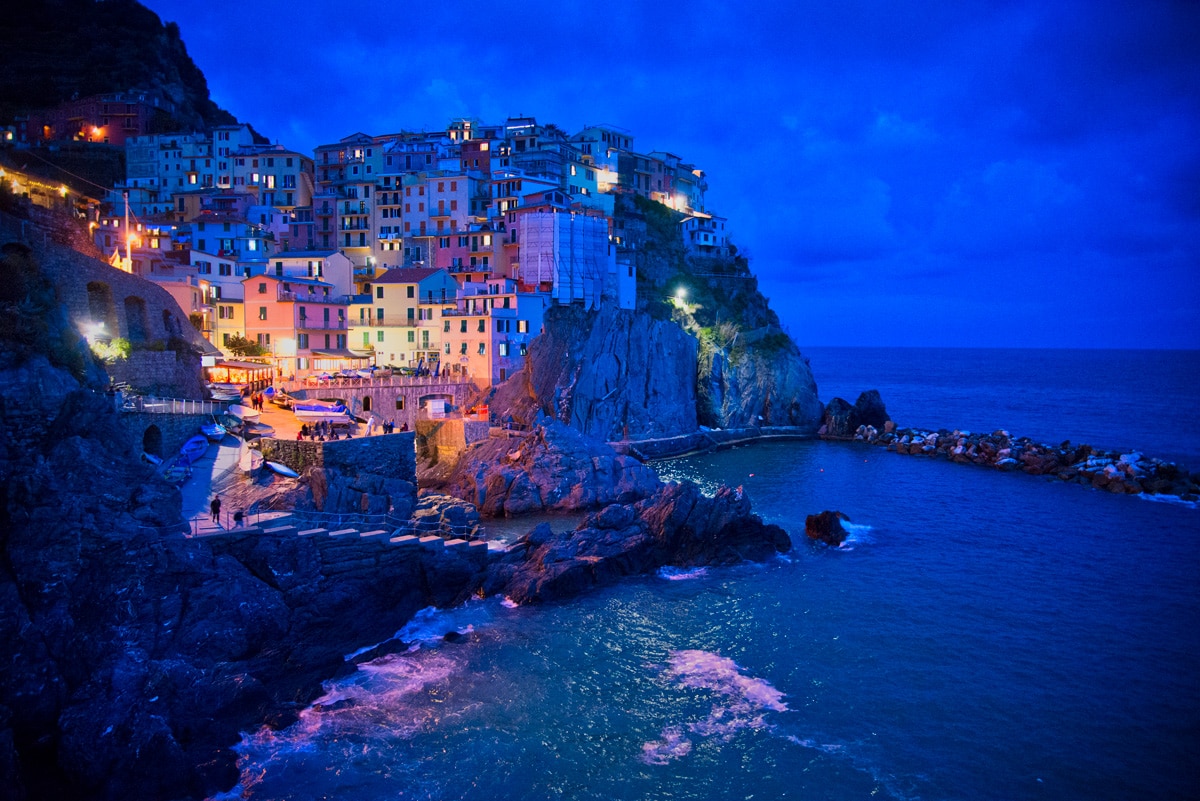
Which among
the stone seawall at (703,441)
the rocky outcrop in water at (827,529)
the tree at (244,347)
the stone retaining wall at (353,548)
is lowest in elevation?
the rocky outcrop in water at (827,529)

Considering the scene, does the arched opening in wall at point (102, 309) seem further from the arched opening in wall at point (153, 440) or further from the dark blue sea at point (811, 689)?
the dark blue sea at point (811, 689)

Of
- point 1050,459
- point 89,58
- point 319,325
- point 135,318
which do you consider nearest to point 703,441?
point 1050,459

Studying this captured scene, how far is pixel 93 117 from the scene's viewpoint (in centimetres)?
7775

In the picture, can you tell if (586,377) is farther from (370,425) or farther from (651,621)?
(651,621)

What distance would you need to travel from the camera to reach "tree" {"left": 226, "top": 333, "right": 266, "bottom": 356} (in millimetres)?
47469

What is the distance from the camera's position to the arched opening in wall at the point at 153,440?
2731cm

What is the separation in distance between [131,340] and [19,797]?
2336 centimetres

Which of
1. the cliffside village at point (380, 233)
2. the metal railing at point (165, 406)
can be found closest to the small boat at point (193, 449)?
the metal railing at point (165, 406)

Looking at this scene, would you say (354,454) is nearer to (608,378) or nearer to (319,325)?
(319,325)

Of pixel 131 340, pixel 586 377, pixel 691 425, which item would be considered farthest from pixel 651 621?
pixel 691 425

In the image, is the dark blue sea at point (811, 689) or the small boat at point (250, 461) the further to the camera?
the small boat at point (250, 461)

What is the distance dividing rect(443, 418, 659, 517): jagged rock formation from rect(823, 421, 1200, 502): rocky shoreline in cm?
2851

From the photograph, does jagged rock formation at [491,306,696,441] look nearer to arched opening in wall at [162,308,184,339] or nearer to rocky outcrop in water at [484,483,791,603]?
rocky outcrop in water at [484,483,791,603]

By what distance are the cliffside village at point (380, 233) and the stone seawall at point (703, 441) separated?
1035 centimetres
